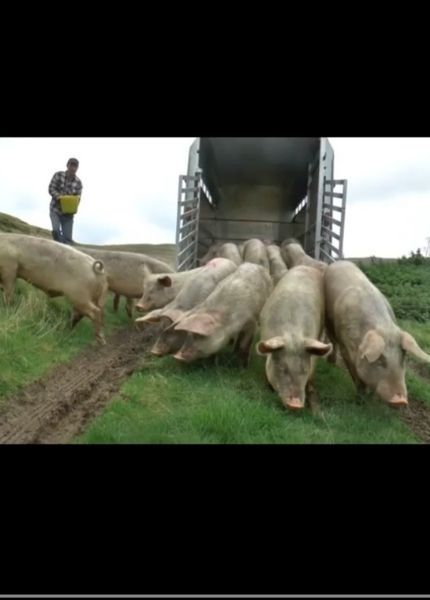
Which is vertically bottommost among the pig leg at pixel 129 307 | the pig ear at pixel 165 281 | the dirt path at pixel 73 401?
the pig leg at pixel 129 307

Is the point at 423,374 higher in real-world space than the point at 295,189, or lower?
lower

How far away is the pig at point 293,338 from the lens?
169 inches

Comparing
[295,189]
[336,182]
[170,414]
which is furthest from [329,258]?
[170,414]

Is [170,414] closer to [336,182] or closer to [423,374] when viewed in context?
[423,374]

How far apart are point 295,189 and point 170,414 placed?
10.0m

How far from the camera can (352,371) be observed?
477cm

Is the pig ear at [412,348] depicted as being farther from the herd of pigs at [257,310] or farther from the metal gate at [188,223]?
the metal gate at [188,223]

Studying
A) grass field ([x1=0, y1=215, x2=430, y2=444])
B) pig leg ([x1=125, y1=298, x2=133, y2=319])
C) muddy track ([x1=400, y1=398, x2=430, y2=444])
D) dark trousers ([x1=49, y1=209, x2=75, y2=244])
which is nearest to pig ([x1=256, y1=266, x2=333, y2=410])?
grass field ([x1=0, y1=215, x2=430, y2=444])

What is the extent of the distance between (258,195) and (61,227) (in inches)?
232

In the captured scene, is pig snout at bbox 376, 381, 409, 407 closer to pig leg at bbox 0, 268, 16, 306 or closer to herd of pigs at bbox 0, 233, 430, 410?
herd of pigs at bbox 0, 233, 430, 410

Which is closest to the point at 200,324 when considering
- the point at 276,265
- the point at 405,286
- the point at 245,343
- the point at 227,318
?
the point at 227,318

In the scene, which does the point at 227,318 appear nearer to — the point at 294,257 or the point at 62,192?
the point at 294,257

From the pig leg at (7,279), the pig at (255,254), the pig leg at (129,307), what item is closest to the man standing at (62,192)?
A: the pig leg at (129,307)

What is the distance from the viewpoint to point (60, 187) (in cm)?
862
